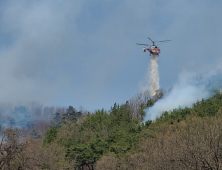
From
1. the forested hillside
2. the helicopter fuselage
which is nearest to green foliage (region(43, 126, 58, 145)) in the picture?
the forested hillside

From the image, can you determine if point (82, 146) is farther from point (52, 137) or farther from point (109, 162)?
point (52, 137)

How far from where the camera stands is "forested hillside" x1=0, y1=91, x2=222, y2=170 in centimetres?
1853

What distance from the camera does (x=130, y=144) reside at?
4750cm

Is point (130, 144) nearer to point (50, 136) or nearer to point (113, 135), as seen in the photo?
point (113, 135)

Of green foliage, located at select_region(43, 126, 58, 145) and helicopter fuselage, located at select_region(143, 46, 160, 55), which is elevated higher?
helicopter fuselage, located at select_region(143, 46, 160, 55)

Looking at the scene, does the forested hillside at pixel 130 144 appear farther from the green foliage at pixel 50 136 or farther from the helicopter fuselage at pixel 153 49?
the helicopter fuselage at pixel 153 49

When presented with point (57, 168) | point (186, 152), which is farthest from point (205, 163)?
point (57, 168)

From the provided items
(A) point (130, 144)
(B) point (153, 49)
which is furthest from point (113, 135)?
(B) point (153, 49)

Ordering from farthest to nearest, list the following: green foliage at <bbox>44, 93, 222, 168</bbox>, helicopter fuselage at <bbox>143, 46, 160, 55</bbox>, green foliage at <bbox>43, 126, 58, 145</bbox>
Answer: helicopter fuselage at <bbox>143, 46, 160, 55</bbox>
green foliage at <bbox>43, 126, 58, 145</bbox>
green foliage at <bbox>44, 93, 222, 168</bbox>

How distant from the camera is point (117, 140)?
50.8 metres

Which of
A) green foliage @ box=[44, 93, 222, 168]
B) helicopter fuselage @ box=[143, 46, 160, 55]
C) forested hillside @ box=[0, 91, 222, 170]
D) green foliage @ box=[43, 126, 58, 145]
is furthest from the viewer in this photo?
helicopter fuselage @ box=[143, 46, 160, 55]

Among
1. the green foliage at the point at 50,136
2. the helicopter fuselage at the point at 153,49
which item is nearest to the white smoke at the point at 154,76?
the helicopter fuselage at the point at 153,49

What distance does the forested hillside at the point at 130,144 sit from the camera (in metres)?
18.5

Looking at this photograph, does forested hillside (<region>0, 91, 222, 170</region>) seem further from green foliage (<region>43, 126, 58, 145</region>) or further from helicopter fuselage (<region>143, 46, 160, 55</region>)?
Answer: helicopter fuselage (<region>143, 46, 160, 55</region>)
